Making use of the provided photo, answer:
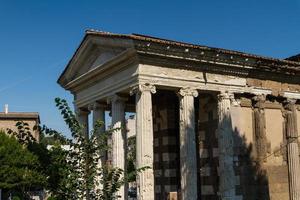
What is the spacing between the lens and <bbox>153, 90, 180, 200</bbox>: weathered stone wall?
16703 mm

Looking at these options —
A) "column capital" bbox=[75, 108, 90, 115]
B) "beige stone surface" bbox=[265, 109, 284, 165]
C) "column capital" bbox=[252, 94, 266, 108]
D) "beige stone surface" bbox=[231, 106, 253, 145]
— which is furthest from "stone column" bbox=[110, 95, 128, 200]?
"beige stone surface" bbox=[265, 109, 284, 165]

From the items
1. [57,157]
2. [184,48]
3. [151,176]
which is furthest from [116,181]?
[184,48]

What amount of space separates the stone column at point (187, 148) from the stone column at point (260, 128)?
2669mm

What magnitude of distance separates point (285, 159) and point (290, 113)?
1.63 m

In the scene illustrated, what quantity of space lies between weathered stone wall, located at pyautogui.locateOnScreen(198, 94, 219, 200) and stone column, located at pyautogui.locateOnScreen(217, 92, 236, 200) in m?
0.59

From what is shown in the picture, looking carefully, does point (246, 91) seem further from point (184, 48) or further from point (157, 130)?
point (157, 130)

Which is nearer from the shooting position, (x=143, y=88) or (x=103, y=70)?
(x=143, y=88)

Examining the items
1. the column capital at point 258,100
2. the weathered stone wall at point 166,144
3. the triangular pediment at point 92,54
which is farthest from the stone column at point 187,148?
the weathered stone wall at point 166,144

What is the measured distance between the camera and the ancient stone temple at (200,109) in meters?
13.0

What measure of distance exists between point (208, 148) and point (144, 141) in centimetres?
356

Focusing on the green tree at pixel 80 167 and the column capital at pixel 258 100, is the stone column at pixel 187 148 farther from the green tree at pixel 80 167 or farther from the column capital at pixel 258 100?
the green tree at pixel 80 167

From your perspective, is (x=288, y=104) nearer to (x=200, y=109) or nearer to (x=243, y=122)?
(x=243, y=122)

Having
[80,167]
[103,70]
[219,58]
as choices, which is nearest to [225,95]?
[219,58]

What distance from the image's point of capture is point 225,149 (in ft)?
46.8
